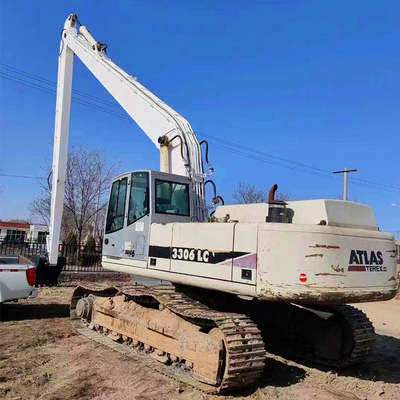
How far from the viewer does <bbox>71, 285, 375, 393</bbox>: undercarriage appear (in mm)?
4812

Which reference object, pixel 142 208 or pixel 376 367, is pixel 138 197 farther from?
pixel 376 367

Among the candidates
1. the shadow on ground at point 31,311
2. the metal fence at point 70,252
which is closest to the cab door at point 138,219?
the shadow on ground at point 31,311

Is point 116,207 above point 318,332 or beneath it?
above

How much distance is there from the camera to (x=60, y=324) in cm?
841

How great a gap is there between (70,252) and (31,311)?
7326 millimetres

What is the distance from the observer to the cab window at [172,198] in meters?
6.59

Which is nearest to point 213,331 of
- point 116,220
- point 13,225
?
point 116,220

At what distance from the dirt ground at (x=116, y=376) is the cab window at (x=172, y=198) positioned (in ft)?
7.71

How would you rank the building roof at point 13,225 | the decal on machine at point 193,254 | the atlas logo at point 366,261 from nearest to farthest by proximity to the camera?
the atlas logo at point 366,261 < the decal on machine at point 193,254 < the building roof at point 13,225

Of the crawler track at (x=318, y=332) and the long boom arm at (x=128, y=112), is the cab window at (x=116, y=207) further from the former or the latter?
the crawler track at (x=318, y=332)

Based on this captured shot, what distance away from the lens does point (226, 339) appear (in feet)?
15.5

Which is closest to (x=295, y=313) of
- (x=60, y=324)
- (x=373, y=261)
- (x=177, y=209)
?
(x=373, y=261)

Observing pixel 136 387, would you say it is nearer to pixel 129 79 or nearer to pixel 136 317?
pixel 136 317

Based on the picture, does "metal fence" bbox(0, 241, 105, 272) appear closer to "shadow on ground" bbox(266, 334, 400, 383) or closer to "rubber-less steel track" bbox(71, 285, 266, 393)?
"rubber-less steel track" bbox(71, 285, 266, 393)
